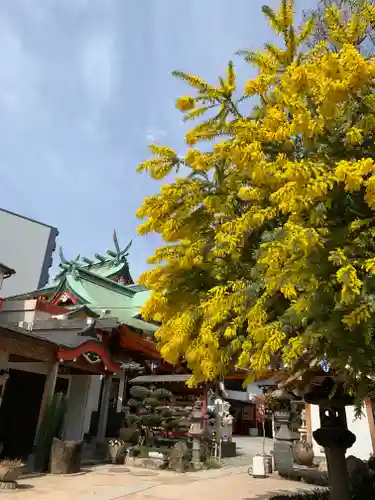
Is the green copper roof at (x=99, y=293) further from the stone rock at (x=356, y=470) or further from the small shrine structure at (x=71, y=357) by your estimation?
the stone rock at (x=356, y=470)

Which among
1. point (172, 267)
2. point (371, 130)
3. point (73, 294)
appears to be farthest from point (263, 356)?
point (73, 294)

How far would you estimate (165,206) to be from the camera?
550cm

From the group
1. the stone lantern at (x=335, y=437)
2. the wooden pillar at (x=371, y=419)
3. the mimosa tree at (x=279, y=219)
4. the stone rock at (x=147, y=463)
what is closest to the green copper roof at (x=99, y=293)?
the stone rock at (x=147, y=463)

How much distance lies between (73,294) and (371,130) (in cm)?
1910

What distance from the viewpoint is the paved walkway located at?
8.52 m

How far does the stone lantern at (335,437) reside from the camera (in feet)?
19.8

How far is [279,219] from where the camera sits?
17.6 feet

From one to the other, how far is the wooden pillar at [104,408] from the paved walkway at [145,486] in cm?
324

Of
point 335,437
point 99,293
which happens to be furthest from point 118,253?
point 335,437

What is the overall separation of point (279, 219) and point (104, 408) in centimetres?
1368

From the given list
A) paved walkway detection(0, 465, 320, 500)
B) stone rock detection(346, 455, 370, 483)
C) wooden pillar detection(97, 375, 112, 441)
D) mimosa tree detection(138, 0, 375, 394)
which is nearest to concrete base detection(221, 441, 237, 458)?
paved walkway detection(0, 465, 320, 500)

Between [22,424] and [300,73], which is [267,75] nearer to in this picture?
[300,73]

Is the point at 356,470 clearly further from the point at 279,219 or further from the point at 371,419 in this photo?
the point at 279,219

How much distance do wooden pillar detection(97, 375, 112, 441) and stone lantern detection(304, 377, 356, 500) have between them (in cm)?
1116
